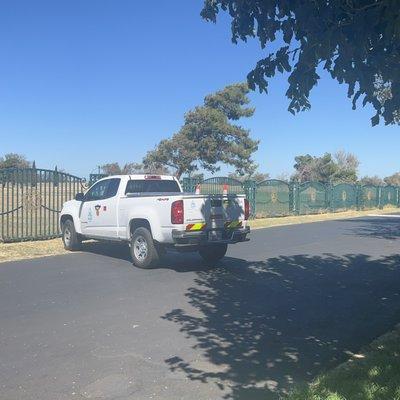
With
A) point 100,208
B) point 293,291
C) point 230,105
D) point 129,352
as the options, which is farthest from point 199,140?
point 129,352

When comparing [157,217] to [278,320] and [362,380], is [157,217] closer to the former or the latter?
[278,320]

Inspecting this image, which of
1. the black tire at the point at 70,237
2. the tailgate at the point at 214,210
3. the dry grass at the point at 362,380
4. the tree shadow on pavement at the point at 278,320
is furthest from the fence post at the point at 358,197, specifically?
the dry grass at the point at 362,380

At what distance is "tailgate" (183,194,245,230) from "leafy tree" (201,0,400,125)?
5.36 meters

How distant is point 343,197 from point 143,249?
27.3 metres

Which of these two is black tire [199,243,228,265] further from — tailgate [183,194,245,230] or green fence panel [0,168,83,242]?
green fence panel [0,168,83,242]

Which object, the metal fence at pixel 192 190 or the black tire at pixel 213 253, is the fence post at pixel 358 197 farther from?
the black tire at pixel 213 253

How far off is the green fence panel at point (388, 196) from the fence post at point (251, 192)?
792 inches

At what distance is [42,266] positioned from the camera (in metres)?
10.9

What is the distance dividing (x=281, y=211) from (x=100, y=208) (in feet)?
58.0

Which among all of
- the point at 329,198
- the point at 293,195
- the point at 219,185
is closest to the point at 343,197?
the point at 329,198

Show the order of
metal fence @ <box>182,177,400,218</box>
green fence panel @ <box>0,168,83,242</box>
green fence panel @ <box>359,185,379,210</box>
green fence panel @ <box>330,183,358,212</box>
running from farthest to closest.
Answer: green fence panel @ <box>359,185,379,210</box> < green fence panel @ <box>330,183,358,212</box> < metal fence @ <box>182,177,400,218</box> < green fence panel @ <box>0,168,83,242</box>

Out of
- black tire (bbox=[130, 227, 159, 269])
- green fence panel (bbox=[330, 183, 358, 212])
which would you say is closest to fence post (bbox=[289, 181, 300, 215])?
green fence panel (bbox=[330, 183, 358, 212])

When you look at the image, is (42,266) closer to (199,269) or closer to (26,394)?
(199,269)

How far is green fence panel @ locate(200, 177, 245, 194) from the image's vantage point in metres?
23.2
